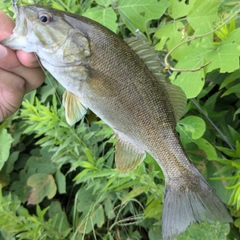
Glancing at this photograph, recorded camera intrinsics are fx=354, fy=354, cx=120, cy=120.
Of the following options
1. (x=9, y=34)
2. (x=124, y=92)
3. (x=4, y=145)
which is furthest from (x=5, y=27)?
(x=4, y=145)

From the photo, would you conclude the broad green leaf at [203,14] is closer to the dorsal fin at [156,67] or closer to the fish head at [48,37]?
the dorsal fin at [156,67]

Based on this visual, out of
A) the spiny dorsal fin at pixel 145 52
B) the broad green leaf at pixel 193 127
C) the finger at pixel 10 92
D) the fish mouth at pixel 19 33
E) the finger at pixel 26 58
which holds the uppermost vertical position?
the spiny dorsal fin at pixel 145 52

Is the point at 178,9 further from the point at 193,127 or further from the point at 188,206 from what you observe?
the point at 188,206

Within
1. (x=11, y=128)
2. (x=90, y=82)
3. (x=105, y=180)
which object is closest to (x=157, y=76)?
(x=90, y=82)

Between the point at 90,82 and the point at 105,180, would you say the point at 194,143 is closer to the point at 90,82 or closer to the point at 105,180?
the point at 105,180

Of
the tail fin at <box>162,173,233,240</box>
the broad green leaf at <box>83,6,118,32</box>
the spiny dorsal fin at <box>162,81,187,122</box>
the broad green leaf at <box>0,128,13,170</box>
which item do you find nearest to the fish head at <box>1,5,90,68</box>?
the spiny dorsal fin at <box>162,81,187,122</box>

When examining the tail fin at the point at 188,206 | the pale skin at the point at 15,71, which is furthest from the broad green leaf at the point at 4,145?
the tail fin at the point at 188,206
